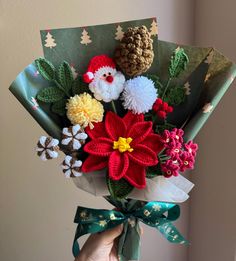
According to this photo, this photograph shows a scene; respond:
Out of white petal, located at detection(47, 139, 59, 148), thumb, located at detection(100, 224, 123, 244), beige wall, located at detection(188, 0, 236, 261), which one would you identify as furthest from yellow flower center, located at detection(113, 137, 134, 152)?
beige wall, located at detection(188, 0, 236, 261)

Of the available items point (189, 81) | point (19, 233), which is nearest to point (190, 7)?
point (189, 81)

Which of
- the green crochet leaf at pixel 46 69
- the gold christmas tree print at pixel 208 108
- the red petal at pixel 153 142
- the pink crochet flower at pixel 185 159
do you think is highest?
the green crochet leaf at pixel 46 69

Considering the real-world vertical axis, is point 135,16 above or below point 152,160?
above

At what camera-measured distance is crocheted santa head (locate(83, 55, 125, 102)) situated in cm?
63

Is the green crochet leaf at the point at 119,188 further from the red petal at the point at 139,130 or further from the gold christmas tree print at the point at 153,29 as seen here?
the gold christmas tree print at the point at 153,29

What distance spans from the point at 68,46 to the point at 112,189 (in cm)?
27

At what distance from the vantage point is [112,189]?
0.64m

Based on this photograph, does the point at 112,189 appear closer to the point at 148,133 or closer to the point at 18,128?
the point at 148,133

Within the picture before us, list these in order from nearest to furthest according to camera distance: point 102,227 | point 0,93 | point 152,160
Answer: point 152,160, point 102,227, point 0,93

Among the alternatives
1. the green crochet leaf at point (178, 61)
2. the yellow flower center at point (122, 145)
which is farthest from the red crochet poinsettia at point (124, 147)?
the green crochet leaf at point (178, 61)

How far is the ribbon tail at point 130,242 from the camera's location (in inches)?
29.7

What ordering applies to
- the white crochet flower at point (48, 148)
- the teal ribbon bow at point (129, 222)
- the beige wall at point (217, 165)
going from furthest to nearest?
1. the beige wall at point (217, 165)
2. the teal ribbon bow at point (129, 222)
3. the white crochet flower at point (48, 148)

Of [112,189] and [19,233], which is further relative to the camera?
[19,233]

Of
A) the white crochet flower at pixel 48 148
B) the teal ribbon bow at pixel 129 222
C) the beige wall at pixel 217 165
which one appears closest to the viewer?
the white crochet flower at pixel 48 148
